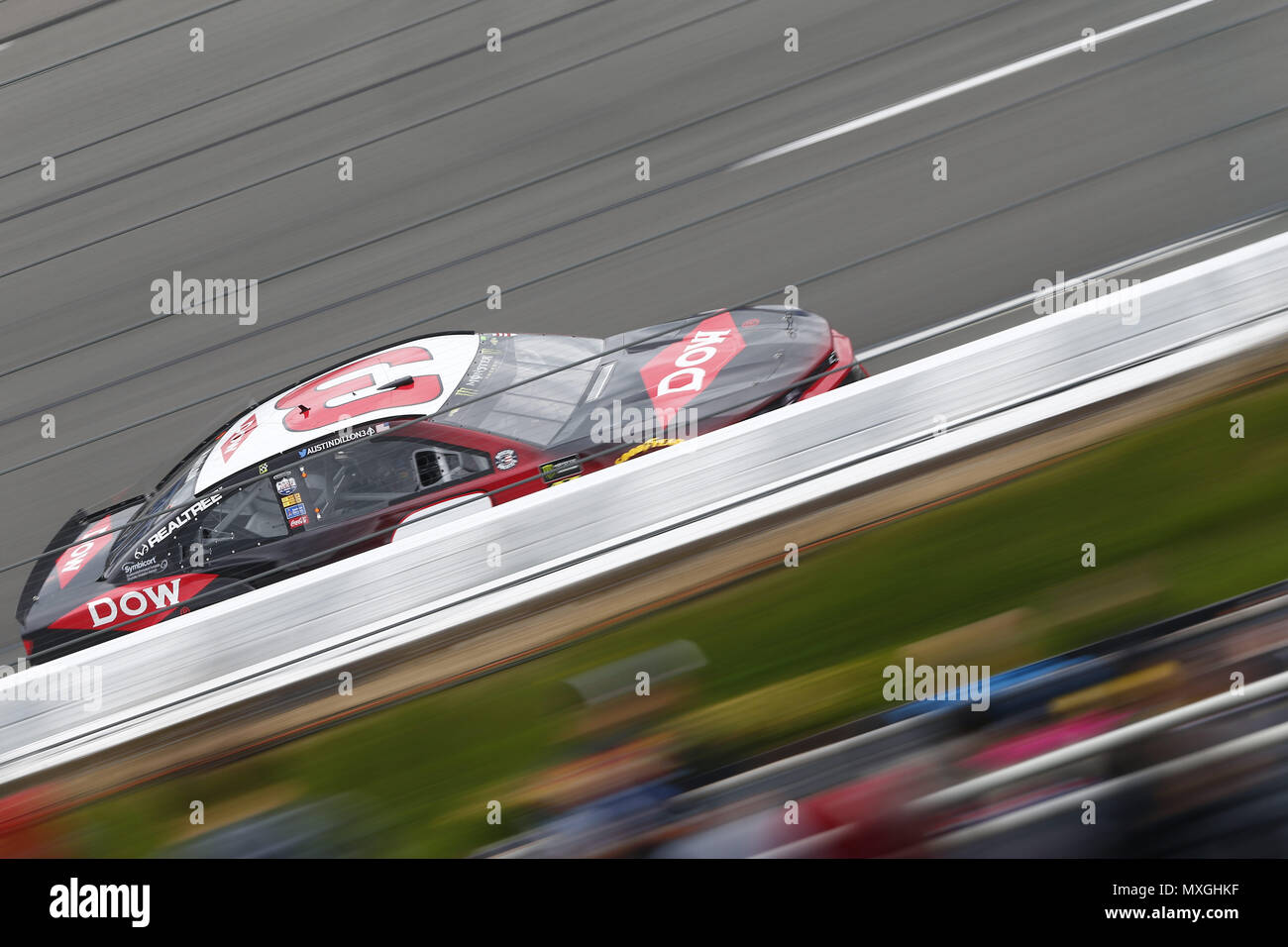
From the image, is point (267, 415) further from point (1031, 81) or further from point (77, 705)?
point (1031, 81)

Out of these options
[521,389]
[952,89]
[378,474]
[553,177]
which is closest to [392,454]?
[378,474]

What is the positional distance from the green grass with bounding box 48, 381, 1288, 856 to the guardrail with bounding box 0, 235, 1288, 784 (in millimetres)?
188

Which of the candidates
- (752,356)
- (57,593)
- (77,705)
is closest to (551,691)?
(77,705)

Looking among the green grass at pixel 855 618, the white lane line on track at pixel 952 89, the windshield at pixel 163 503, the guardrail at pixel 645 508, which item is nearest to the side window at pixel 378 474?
the windshield at pixel 163 503

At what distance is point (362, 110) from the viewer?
30.2ft

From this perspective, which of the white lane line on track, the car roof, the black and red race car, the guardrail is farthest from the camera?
the white lane line on track

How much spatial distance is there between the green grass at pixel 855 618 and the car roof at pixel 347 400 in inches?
112

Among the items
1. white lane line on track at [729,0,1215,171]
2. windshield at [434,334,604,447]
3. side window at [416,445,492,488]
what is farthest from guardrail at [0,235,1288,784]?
white lane line on track at [729,0,1215,171]

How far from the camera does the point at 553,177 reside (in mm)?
7973

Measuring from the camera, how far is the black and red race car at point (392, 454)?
5.93m

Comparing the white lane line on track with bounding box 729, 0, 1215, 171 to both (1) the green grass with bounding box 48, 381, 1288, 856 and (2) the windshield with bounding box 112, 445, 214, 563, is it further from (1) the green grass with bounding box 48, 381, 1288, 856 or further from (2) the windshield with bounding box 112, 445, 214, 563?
(1) the green grass with bounding box 48, 381, 1288, 856

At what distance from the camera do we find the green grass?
134 inches

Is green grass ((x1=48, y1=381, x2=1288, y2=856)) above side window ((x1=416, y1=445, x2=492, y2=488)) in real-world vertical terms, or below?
below
